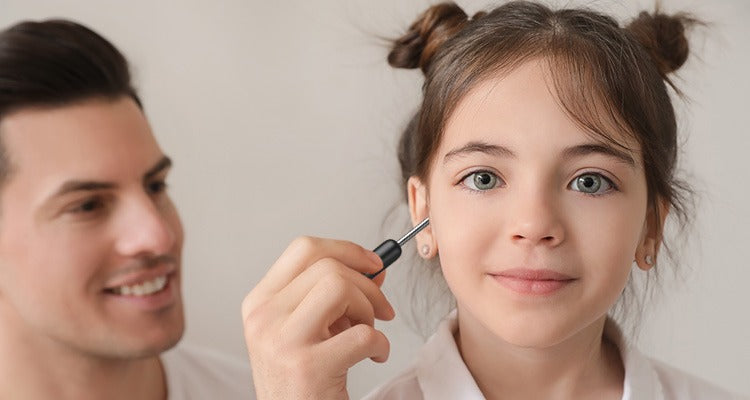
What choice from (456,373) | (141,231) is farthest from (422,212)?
(141,231)

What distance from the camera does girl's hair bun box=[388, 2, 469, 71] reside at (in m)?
1.25

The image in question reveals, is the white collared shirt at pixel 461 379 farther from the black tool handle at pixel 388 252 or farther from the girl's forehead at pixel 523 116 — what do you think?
Result: the girl's forehead at pixel 523 116

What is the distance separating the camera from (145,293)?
4.26 feet

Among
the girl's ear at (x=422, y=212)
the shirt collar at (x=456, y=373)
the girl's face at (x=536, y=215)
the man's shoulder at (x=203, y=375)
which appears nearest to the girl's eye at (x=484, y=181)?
the girl's face at (x=536, y=215)

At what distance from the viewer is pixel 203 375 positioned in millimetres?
1505

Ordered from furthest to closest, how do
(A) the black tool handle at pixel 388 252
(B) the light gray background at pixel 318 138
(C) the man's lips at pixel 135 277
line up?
(B) the light gray background at pixel 318 138, (C) the man's lips at pixel 135 277, (A) the black tool handle at pixel 388 252

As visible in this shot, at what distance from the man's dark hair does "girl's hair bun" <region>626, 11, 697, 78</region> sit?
643mm

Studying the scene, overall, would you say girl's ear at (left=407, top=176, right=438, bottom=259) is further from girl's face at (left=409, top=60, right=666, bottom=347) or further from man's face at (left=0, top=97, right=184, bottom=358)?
man's face at (left=0, top=97, right=184, bottom=358)

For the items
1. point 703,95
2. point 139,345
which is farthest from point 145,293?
point 703,95

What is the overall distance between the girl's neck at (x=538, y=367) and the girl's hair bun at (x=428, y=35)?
0.32 meters

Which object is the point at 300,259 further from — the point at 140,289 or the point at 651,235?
the point at 651,235

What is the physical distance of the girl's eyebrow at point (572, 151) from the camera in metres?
1.07

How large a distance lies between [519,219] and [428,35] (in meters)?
0.32

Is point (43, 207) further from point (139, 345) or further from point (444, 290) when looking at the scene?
point (444, 290)
